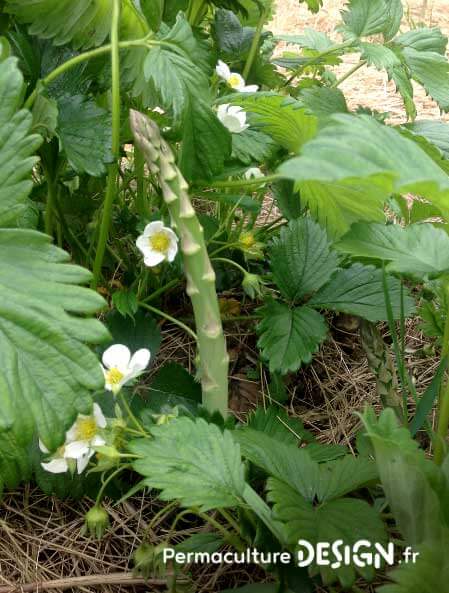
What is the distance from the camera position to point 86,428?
0.82 meters

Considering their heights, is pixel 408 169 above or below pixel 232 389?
above

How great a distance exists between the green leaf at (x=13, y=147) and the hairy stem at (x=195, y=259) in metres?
0.13

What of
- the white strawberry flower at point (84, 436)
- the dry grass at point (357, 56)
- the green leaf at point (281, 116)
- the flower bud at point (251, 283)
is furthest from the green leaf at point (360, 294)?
the dry grass at point (357, 56)

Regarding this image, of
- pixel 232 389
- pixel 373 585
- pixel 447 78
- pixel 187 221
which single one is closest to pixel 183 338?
pixel 232 389

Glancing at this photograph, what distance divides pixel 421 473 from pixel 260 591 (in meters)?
0.25

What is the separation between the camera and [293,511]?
755mm

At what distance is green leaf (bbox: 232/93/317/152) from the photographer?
3.36 feet

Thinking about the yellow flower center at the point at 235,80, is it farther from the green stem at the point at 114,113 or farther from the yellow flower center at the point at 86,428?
the yellow flower center at the point at 86,428

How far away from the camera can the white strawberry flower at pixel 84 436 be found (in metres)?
0.81

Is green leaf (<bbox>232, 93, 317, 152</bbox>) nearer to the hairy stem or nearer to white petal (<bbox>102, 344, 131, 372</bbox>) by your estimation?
the hairy stem

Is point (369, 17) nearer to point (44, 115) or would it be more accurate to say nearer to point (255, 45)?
point (255, 45)

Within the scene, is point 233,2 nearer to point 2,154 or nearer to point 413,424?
point 2,154

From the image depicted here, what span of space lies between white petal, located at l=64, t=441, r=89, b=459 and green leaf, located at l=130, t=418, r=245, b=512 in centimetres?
6

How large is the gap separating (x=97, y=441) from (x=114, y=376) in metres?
0.10
